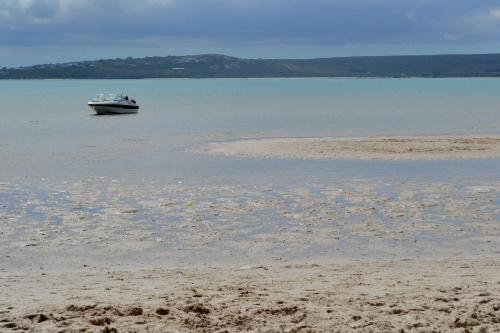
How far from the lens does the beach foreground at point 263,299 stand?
8.03m

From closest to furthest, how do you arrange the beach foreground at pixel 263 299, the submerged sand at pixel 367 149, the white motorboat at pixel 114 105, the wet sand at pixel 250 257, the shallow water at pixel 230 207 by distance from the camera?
the beach foreground at pixel 263 299 < the wet sand at pixel 250 257 < the shallow water at pixel 230 207 < the submerged sand at pixel 367 149 < the white motorboat at pixel 114 105

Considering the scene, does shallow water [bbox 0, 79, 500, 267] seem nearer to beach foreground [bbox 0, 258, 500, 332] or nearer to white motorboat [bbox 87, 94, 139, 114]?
beach foreground [bbox 0, 258, 500, 332]

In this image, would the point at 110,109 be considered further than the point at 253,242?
Yes

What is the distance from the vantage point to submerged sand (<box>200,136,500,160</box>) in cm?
2750

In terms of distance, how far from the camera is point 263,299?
9.01 m

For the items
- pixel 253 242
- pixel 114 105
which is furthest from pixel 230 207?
pixel 114 105

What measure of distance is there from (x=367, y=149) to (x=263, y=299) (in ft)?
70.0

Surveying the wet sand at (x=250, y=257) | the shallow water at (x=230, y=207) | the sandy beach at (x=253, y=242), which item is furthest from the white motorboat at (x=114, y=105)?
the wet sand at (x=250, y=257)

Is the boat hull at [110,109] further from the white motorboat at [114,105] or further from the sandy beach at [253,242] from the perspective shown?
the sandy beach at [253,242]

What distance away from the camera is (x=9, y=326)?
807 cm

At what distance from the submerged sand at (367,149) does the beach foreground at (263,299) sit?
1637 cm

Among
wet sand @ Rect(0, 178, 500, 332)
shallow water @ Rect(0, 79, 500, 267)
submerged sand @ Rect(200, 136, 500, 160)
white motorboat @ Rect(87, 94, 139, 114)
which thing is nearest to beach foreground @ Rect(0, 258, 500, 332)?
wet sand @ Rect(0, 178, 500, 332)

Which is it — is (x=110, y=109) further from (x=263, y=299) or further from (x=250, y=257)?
(x=263, y=299)

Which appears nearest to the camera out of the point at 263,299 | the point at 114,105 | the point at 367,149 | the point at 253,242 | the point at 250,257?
the point at 263,299
